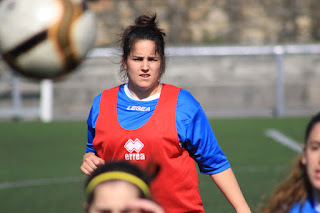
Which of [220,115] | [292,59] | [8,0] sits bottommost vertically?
[220,115]

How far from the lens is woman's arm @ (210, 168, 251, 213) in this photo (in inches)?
133

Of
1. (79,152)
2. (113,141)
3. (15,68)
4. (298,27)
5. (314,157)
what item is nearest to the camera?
(314,157)

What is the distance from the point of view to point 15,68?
4.63m

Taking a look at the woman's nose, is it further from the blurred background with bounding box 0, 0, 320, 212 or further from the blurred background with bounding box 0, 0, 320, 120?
the blurred background with bounding box 0, 0, 320, 120

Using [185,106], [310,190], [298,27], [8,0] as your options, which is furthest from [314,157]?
[298,27]

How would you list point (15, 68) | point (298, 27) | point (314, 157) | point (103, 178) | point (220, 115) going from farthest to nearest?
point (298, 27) → point (220, 115) → point (15, 68) → point (314, 157) → point (103, 178)

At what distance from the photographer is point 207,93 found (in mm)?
15102

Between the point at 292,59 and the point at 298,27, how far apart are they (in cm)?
377

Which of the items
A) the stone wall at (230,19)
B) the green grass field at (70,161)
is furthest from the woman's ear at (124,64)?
the stone wall at (230,19)

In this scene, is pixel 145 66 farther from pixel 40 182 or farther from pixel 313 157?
pixel 40 182

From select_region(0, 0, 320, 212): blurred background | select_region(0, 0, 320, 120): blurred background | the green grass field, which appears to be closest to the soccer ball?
select_region(0, 0, 320, 212): blurred background

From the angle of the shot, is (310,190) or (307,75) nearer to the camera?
(310,190)

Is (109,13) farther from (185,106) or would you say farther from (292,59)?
(185,106)

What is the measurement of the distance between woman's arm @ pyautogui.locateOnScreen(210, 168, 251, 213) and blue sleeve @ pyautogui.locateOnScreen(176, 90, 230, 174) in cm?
3
